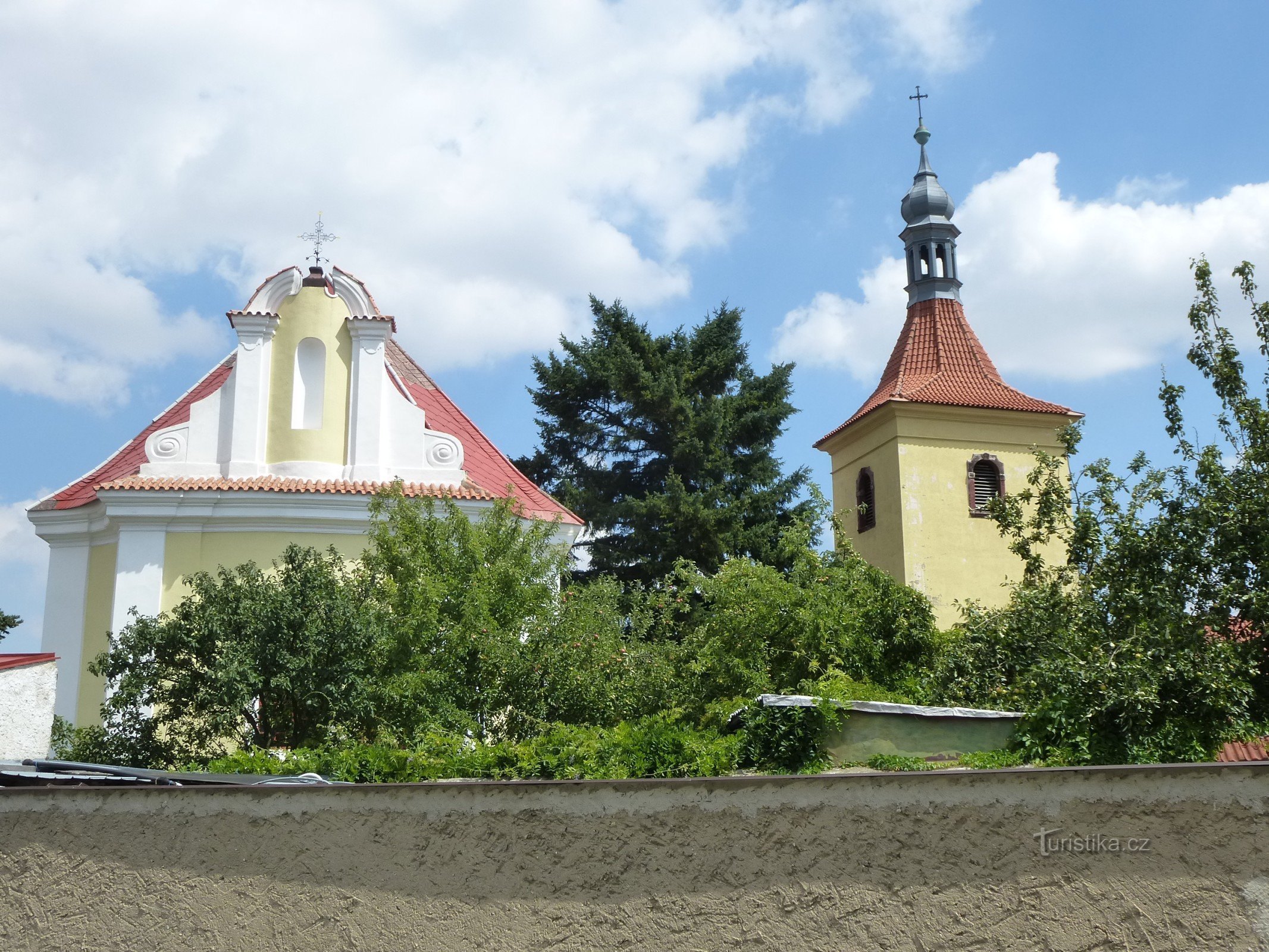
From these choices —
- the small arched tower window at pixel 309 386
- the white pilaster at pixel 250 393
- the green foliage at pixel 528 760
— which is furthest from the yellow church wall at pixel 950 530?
the green foliage at pixel 528 760

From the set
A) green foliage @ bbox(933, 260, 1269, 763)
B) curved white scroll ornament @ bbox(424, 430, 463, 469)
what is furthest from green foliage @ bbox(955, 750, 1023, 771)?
curved white scroll ornament @ bbox(424, 430, 463, 469)

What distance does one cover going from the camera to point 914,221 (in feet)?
108

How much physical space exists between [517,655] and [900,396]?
19.1 metres

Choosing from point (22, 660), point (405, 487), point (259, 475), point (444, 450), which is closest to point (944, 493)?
point (444, 450)

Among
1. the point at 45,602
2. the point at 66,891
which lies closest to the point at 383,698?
the point at 66,891

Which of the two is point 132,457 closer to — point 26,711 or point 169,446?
point 169,446

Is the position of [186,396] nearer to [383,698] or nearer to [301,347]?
[301,347]

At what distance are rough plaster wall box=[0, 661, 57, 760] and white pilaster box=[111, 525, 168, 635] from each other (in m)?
1.62

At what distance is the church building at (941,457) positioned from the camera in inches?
1096

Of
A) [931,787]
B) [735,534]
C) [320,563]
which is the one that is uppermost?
[735,534]

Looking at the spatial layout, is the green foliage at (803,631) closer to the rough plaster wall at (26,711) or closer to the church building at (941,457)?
the rough plaster wall at (26,711)

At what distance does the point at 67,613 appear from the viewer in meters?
17.2

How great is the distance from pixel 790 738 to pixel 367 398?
10433 mm

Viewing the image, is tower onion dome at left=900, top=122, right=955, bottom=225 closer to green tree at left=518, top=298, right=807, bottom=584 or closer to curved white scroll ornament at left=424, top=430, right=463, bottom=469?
green tree at left=518, top=298, right=807, bottom=584
